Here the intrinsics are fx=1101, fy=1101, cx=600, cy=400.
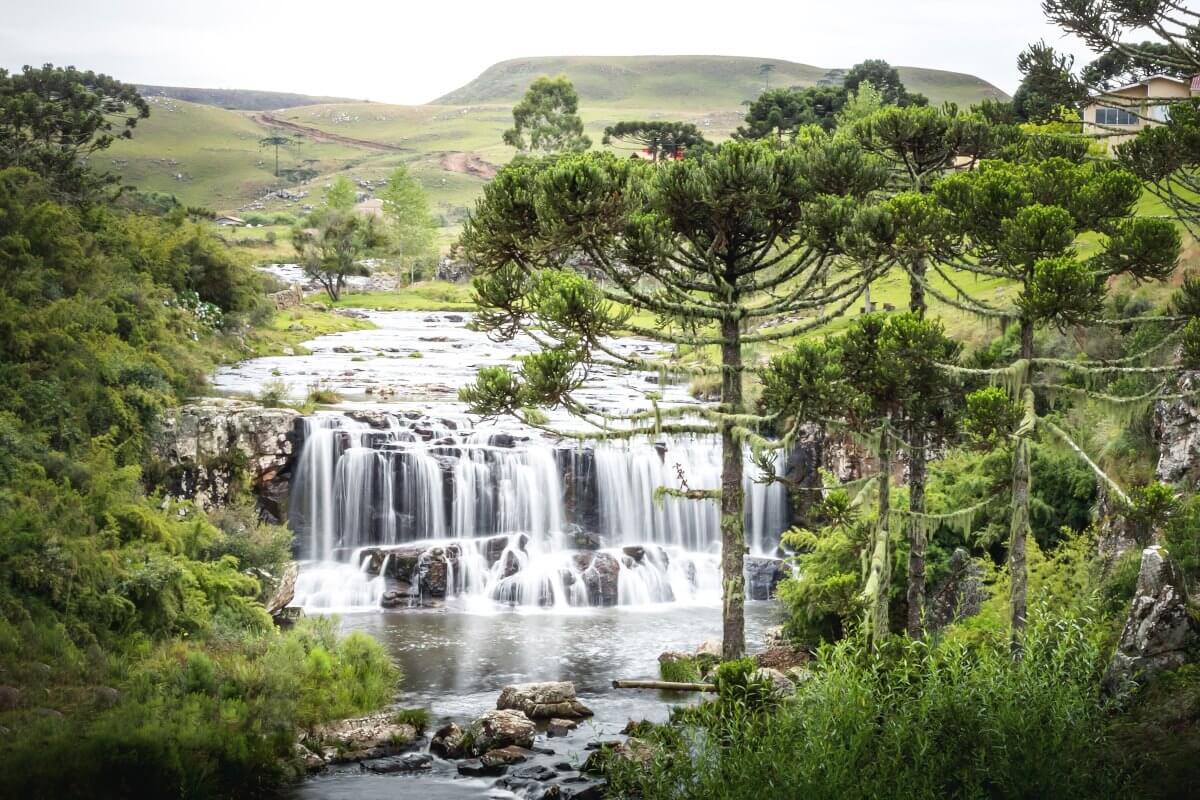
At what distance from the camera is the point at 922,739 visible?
457 inches

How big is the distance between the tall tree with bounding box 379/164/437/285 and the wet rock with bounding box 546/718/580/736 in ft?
220

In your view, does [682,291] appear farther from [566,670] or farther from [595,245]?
[566,670]

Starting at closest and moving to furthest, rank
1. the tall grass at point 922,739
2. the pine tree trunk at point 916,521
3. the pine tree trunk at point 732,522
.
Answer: the tall grass at point 922,739
the pine tree trunk at point 732,522
the pine tree trunk at point 916,521

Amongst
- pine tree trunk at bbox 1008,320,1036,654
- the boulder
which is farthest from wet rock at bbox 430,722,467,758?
pine tree trunk at bbox 1008,320,1036,654

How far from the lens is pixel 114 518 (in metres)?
23.2

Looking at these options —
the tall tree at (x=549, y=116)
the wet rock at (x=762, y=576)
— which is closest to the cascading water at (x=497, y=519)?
the wet rock at (x=762, y=576)

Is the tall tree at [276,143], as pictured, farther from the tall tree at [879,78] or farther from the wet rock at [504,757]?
the wet rock at [504,757]

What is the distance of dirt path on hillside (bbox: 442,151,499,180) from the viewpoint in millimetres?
171375

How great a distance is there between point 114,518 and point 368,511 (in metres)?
8.94

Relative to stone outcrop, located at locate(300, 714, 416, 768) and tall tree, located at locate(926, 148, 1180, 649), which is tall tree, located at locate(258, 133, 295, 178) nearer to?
stone outcrop, located at locate(300, 714, 416, 768)

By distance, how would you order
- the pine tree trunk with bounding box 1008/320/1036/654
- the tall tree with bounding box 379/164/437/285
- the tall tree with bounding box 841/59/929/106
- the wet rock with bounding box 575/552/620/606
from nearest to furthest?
the pine tree trunk with bounding box 1008/320/1036/654 → the wet rock with bounding box 575/552/620/606 → the tall tree with bounding box 841/59/929/106 → the tall tree with bounding box 379/164/437/285

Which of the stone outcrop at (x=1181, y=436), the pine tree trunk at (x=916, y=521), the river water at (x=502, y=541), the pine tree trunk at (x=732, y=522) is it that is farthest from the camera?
the river water at (x=502, y=541)

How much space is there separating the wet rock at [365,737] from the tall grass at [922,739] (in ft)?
22.7

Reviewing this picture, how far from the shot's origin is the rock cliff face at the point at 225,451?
30.3 m
